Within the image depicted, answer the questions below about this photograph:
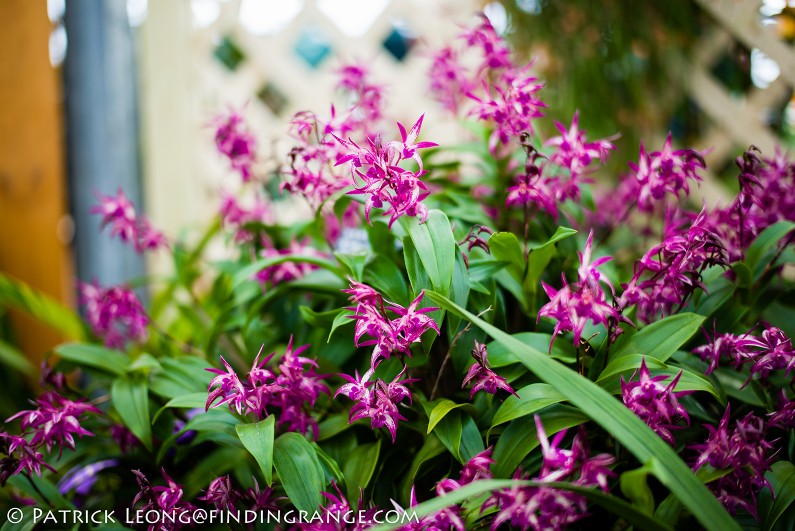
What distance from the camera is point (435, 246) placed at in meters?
0.61

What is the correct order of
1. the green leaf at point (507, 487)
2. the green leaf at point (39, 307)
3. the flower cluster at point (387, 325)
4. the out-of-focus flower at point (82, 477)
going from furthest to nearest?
the green leaf at point (39, 307)
the out-of-focus flower at point (82, 477)
the flower cluster at point (387, 325)
the green leaf at point (507, 487)

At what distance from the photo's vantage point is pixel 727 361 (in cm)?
72

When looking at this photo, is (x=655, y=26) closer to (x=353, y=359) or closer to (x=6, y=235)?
(x=353, y=359)

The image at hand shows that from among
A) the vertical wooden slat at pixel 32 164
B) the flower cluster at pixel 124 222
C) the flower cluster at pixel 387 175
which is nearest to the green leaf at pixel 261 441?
the flower cluster at pixel 387 175

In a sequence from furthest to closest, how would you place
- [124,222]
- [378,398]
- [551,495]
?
1. [124,222]
2. [378,398]
3. [551,495]

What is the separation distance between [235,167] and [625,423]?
2.23ft

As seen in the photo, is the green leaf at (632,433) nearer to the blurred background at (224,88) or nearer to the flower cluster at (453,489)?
the flower cluster at (453,489)

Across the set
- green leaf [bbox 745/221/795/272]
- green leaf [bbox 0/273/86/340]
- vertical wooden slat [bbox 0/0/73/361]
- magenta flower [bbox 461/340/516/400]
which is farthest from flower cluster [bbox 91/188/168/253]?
vertical wooden slat [bbox 0/0/73/361]

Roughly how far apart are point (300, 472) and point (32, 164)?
5.41 feet

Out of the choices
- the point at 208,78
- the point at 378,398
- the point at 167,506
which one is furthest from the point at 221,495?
the point at 208,78

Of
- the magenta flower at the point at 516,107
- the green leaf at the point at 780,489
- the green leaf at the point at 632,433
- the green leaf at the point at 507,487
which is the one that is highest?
the magenta flower at the point at 516,107

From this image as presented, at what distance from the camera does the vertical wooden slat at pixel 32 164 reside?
1.82 metres

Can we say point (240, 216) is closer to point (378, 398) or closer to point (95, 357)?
point (95, 357)

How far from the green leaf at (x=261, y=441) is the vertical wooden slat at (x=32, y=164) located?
1459 mm
